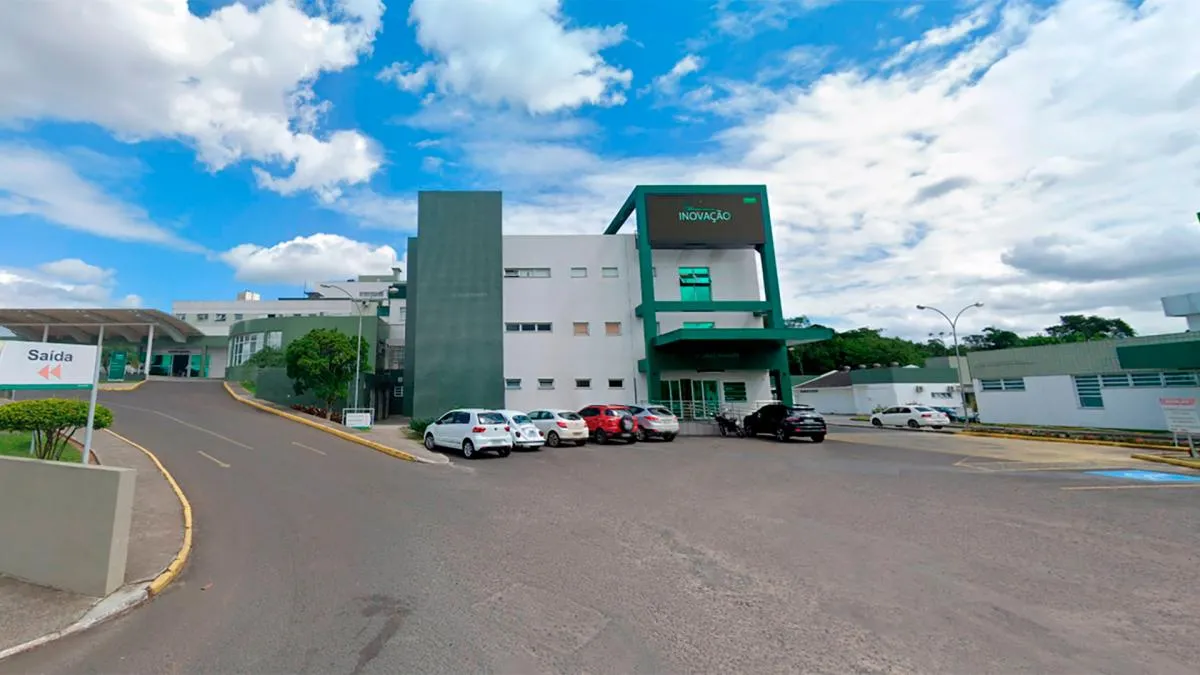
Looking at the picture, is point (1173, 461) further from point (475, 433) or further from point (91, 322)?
point (91, 322)

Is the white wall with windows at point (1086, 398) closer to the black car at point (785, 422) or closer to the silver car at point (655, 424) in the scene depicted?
the black car at point (785, 422)

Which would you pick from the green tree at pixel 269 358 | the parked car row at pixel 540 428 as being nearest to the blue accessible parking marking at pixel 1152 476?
the parked car row at pixel 540 428

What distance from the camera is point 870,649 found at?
4.03 m

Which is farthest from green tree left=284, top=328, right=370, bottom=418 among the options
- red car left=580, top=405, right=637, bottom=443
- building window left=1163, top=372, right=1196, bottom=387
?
building window left=1163, top=372, right=1196, bottom=387

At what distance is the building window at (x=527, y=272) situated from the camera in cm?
3133

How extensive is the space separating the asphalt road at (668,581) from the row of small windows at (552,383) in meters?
18.3

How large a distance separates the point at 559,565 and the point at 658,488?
5.31 metres

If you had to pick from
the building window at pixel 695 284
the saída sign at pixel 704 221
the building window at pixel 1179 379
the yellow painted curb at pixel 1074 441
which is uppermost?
the saída sign at pixel 704 221

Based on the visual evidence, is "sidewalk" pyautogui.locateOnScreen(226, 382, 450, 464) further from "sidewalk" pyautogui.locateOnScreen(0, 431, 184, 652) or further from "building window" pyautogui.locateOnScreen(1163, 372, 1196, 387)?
"building window" pyautogui.locateOnScreen(1163, 372, 1196, 387)

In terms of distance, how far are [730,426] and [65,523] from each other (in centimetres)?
2367

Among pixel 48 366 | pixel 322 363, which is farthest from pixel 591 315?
pixel 48 366

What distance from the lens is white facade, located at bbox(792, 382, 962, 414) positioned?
161 ft

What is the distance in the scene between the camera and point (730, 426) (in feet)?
83.7

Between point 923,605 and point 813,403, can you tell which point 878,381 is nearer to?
point 813,403
